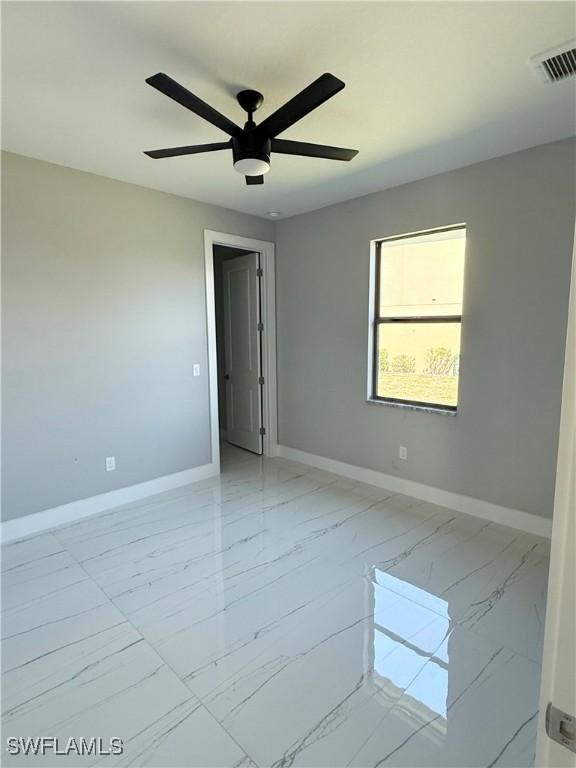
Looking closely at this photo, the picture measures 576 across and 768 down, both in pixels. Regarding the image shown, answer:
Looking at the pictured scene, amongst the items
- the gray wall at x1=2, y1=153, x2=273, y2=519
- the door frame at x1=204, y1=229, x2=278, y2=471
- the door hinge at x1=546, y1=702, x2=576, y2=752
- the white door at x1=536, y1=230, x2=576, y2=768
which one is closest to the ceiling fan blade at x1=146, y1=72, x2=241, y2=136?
the white door at x1=536, y1=230, x2=576, y2=768

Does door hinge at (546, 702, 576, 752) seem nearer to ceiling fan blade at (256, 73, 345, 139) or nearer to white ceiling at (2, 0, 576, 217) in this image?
ceiling fan blade at (256, 73, 345, 139)

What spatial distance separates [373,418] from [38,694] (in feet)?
9.87

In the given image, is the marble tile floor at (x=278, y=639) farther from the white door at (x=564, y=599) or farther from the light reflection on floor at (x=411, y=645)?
the white door at (x=564, y=599)

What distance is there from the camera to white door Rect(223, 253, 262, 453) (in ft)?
15.3

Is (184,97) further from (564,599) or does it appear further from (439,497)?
(439,497)

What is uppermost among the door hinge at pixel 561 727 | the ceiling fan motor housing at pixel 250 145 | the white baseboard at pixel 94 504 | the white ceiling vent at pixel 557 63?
the white ceiling vent at pixel 557 63

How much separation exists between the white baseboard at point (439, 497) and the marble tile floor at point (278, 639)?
105 mm

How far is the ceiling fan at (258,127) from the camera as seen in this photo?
5.16 feet

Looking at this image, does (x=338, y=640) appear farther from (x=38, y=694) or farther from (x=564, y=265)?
(x=564, y=265)

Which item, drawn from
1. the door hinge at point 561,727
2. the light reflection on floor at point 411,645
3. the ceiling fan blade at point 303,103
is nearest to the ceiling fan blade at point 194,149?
the ceiling fan blade at point 303,103

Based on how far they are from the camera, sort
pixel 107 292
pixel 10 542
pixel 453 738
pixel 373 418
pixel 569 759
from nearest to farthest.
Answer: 1. pixel 569 759
2. pixel 453 738
3. pixel 10 542
4. pixel 107 292
5. pixel 373 418

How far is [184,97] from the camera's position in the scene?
5.22ft

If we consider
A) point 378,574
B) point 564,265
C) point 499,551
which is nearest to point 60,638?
point 378,574

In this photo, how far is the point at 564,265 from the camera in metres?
2.60
